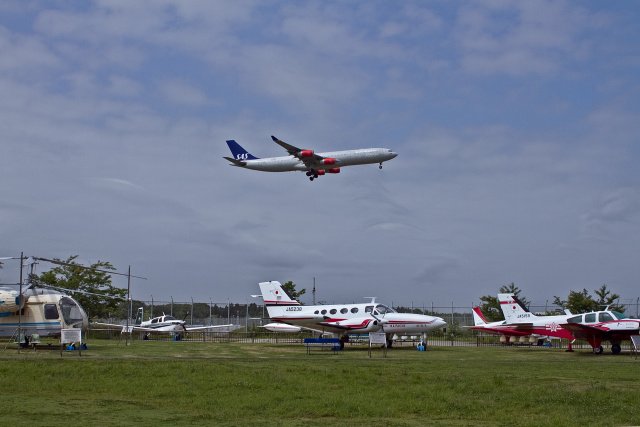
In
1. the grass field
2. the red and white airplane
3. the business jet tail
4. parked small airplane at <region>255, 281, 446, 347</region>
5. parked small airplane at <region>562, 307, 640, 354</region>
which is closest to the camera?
the grass field

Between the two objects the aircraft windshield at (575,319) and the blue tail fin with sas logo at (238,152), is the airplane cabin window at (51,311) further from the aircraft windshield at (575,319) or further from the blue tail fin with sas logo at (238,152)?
the blue tail fin with sas logo at (238,152)

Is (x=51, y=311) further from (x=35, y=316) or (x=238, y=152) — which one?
(x=238, y=152)

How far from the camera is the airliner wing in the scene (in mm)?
42531

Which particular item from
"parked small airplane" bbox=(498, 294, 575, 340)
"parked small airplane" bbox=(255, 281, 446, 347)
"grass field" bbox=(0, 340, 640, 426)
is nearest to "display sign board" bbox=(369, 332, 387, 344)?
"parked small airplane" bbox=(255, 281, 446, 347)

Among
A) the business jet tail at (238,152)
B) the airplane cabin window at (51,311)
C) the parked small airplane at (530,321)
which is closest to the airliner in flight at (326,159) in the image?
A: the business jet tail at (238,152)

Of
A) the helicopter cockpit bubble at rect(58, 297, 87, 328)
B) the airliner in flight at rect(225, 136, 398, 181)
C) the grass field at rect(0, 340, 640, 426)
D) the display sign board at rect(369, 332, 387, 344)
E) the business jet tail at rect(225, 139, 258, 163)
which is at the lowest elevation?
the grass field at rect(0, 340, 640, 426)

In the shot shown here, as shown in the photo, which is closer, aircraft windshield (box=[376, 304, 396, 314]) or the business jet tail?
aircraft windshield (box=[376, 304, 396, 314])

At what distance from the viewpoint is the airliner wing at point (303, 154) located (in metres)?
42.5

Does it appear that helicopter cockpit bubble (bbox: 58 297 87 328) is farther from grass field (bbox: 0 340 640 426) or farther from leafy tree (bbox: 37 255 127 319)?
leafy tree (bbox: 37 255 127 319)

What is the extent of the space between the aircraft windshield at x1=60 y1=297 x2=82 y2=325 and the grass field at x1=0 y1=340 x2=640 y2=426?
8.87 m

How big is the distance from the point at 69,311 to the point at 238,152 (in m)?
30.4

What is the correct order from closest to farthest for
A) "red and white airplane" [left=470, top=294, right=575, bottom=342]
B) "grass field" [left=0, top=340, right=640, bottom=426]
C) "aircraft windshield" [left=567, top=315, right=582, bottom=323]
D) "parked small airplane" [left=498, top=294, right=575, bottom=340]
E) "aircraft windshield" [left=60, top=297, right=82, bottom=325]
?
"grass field" [left=0, top=340, right=640, bottom=426]
"aircraft windshield" [left=60, top=297, right=82, bottom=325]
"aircraft windshield" [left=567, top=315, right=582, bottom=323]
"parked small airplane" [left=498, top=294, right=575, bottom=340]
"red and white airplane" [left=470, top=294, right=575, bottom=342]

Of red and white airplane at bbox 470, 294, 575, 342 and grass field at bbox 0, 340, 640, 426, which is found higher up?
red and white airplane at bbox 470, 294, 575, 342

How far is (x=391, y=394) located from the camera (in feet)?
38.6
